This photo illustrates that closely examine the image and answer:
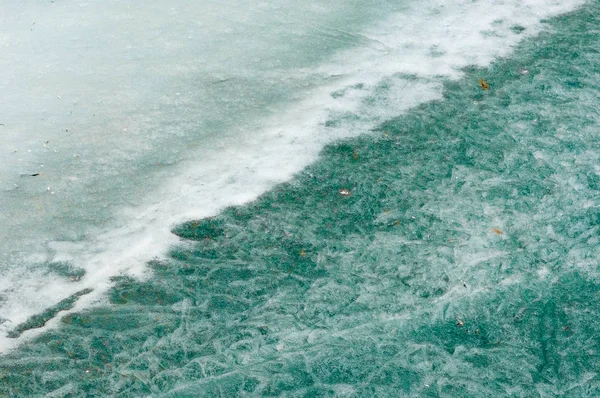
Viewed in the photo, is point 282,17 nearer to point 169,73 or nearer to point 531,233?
point 169,73

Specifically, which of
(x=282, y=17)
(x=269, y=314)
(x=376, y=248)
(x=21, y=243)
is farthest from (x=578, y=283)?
(x=282, y=17)

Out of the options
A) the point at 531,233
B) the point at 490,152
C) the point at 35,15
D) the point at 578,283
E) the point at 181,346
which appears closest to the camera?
the point at 181,346

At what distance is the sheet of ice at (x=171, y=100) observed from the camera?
140 inches

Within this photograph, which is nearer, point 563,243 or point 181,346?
point 181,346

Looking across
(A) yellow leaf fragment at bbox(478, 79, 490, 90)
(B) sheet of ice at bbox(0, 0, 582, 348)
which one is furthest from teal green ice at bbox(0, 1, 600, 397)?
(A) yellow leaf fragment at bbox(478, 79, 490, 90)

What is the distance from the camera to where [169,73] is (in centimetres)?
473

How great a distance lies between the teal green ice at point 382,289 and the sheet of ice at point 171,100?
206 mm

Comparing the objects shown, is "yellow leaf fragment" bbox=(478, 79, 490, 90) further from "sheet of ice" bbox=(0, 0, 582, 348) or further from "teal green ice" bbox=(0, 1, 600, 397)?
"teal green ice" bbox=(0, 1, 600, 397)

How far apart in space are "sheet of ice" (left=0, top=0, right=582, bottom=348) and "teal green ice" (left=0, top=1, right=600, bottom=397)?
0.68 feet

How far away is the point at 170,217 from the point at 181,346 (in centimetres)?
87

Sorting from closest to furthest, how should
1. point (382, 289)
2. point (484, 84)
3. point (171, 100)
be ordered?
point (382, 289)
point (171, 100)
point (484, 84)

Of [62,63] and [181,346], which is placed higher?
[62,63]

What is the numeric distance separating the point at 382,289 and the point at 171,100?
6.83 ft

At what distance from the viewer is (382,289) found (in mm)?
3234
